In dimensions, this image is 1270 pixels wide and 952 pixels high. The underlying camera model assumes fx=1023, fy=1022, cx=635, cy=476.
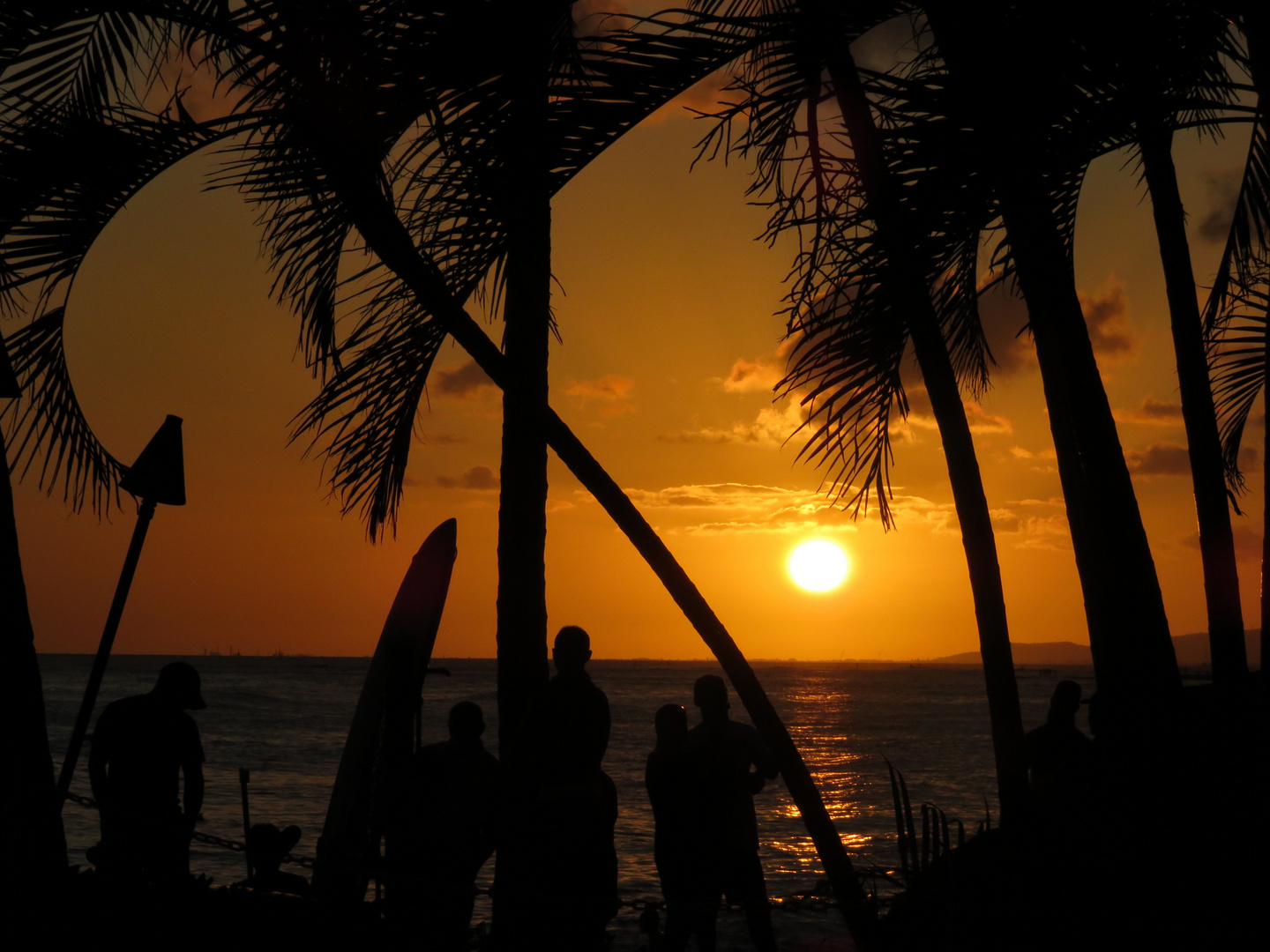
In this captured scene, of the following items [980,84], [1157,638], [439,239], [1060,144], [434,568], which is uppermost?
[1060,144]

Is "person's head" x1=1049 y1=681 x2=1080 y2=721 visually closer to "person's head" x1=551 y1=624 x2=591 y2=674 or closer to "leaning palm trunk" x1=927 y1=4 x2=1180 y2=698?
"leaning palm trunk" x1=927 y1=4 x2=1180 y2=698

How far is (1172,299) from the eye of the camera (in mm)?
5156

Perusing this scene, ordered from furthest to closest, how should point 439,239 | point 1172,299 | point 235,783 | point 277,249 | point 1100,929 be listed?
point 235,783
point 1172,299
point 277,249
point 439,239
point 1100,929

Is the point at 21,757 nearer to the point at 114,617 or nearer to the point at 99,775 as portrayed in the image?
the point at 114,617

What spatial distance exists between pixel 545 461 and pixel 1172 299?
326 cm

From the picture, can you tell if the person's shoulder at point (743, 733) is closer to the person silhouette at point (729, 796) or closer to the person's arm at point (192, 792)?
the person silhouette at point (729, 796)

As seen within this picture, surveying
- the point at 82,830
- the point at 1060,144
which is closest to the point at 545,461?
the point at 1060,144

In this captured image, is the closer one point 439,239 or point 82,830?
point 439,239

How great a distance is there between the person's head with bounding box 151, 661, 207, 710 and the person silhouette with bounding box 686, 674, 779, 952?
2419 mm

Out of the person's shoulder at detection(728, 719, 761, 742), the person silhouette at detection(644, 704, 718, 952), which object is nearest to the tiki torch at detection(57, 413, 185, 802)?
the person silhouette at detection(644, 704, 718, 952)

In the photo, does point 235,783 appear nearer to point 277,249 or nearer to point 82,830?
point 82,830

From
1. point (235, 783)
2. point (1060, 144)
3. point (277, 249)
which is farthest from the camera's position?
point (235, 783)

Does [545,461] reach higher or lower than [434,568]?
higher

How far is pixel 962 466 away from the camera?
4586mm
